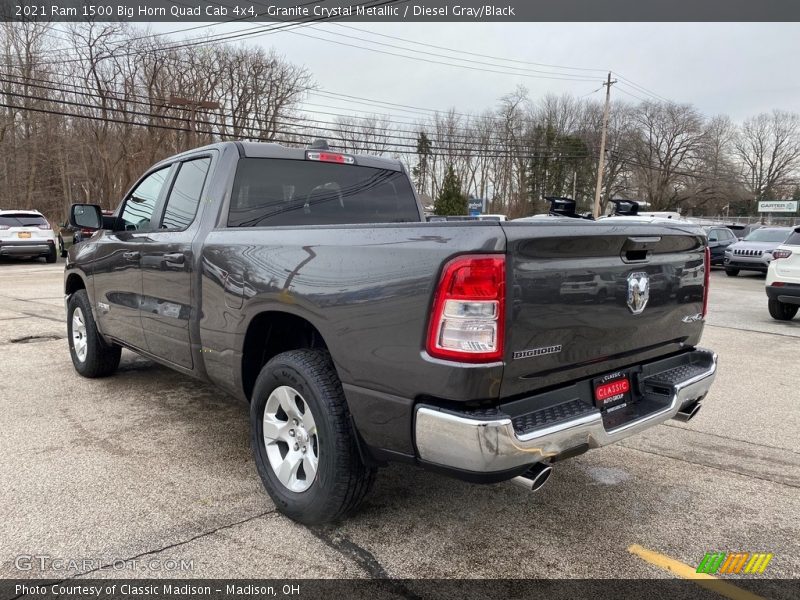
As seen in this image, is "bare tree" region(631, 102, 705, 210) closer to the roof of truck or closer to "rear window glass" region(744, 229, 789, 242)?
"rear window glass" region(744, 229, 789, 242)

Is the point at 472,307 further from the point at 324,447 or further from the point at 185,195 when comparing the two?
the point at 185,195

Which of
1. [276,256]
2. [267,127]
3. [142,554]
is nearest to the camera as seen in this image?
[142,554]

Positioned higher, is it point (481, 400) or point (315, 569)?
point (481, 400)

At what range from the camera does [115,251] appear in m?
4.55

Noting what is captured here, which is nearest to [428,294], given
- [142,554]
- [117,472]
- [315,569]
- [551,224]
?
[551,224]

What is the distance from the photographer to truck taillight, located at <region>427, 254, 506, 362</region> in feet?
6.92

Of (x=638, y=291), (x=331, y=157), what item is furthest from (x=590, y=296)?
(x=331, y=157)

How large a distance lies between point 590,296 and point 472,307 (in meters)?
0.64

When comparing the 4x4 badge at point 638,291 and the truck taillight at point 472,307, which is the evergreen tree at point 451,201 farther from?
the truck taillight at point 472,307

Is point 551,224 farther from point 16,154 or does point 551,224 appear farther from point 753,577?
point 16,154

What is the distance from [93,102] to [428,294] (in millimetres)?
41597

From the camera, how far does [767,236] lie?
19266mm

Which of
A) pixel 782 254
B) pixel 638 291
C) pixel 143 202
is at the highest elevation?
pixel 143 202

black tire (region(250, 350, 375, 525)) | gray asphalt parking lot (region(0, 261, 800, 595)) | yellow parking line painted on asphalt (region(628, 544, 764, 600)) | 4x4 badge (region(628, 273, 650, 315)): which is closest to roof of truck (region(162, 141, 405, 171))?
black tire (region(250, 350, 375, 525))
